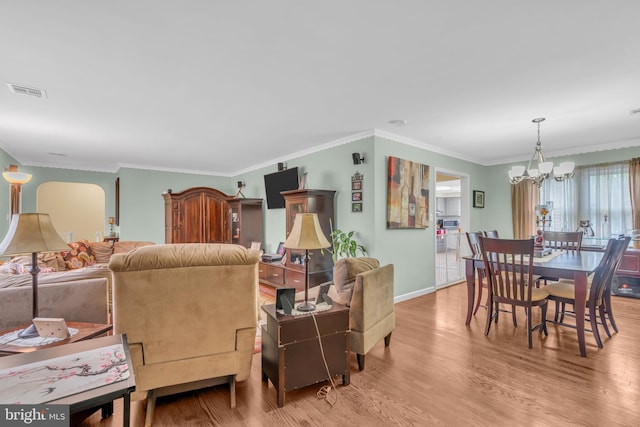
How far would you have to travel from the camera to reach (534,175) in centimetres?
372

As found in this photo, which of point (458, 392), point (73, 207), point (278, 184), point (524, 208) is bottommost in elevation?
point (458, 392)

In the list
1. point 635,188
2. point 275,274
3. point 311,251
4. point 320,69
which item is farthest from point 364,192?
point 635,188

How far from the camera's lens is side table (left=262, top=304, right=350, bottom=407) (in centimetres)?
193

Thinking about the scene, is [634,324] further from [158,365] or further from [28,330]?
Answer: [28,330]

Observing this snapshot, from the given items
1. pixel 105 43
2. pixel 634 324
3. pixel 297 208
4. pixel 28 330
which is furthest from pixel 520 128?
pixel 28 330

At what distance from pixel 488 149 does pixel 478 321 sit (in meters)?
3.07

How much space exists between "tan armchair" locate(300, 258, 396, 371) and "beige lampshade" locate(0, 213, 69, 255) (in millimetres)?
1903

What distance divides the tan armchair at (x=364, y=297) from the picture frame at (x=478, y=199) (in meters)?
4.12

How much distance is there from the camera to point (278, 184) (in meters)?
5.79

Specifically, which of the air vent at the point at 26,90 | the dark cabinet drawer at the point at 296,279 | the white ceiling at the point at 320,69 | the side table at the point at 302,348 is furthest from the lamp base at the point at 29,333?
the dark cabinet drawer at the point at 296,279

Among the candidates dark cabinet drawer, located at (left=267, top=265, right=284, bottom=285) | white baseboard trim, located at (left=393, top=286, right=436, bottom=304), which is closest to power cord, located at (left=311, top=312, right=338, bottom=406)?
white baseboard trim, located at (left=393, top=286, right=436, bottom=304)

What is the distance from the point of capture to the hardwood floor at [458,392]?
1.81 m

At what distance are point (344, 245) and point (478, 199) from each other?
3.52 meters

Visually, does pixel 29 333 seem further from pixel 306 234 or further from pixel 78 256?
pixel 78 256
